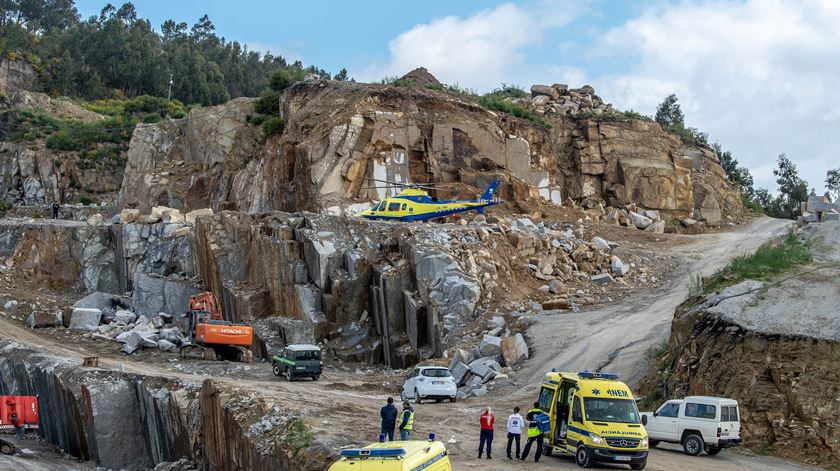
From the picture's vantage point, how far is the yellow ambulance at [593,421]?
1739cm

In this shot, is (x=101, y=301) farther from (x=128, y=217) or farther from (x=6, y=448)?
(x=6, y=448)

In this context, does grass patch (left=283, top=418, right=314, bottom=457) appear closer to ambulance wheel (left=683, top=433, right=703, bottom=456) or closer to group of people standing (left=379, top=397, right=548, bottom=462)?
group of people standing (left=379, top=397, right=548, bottom=462)

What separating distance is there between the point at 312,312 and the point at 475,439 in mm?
20703

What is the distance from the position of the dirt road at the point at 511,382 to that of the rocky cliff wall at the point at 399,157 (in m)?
13.5

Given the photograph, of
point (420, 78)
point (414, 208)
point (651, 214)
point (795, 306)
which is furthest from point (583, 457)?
point (420, 78)

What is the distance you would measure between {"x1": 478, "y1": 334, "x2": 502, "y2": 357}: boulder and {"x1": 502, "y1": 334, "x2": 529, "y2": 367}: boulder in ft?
1.29

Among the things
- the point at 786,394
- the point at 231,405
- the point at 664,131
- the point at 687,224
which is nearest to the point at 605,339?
the point at 786,394

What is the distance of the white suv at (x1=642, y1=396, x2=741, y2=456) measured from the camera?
1984 cm

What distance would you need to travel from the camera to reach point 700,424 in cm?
2000

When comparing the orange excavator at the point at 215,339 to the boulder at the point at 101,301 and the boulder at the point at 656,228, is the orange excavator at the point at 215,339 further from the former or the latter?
the boulder at the point at 656,228

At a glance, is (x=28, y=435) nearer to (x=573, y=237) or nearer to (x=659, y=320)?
(x=659, y=320)

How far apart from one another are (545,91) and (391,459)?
5930 cm

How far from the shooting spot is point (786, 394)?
69.5 feet

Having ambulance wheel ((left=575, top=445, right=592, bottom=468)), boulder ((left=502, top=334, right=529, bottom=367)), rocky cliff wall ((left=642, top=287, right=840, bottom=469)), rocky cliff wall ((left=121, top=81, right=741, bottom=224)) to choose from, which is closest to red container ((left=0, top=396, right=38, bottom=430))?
boulder ((left=502, top=334, right=529, bottom=367))
